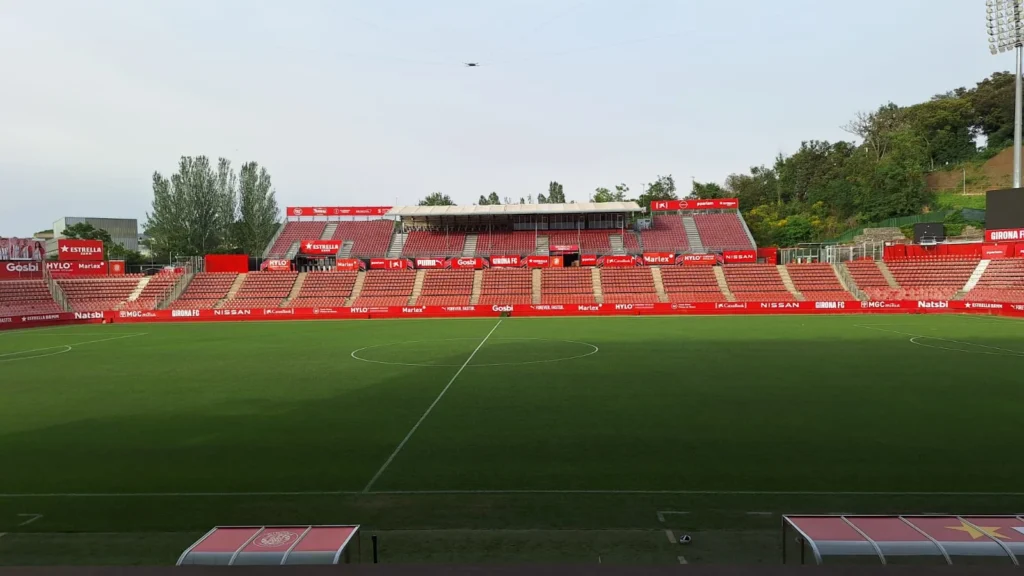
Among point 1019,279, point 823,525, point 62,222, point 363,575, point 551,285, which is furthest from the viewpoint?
point 62,222

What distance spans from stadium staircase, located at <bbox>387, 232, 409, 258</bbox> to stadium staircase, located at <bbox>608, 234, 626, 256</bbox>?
79.0 ft

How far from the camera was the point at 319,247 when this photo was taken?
214 ft

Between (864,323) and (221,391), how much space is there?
114 ft

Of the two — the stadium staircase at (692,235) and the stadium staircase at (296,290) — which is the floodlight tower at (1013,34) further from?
the stadium staircase at (296,290)

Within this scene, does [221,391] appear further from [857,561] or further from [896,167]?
[896,167]

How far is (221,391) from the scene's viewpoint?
1712 centimetres

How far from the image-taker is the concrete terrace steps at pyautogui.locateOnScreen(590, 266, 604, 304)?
169 feet

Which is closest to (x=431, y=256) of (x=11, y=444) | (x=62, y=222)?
(x=11, y=444)

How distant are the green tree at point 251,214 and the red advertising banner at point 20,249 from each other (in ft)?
123

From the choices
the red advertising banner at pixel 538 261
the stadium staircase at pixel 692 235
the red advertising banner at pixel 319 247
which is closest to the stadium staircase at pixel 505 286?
the red advertising banner at pixel 538 261

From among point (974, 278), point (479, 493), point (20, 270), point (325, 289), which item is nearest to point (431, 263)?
point (325, 289)

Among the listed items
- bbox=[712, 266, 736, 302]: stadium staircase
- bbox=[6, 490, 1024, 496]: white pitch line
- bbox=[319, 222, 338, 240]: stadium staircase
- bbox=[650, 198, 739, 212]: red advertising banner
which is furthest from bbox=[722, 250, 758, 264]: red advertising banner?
bbox=[6, 490, 1024, 496]: white pitch line

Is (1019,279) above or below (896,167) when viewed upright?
below

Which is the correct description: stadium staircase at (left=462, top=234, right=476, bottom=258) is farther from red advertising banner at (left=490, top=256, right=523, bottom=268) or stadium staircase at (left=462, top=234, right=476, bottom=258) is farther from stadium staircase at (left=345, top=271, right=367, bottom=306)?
stadium staircase at (left=345, top=271, right=367, bottom=306)
